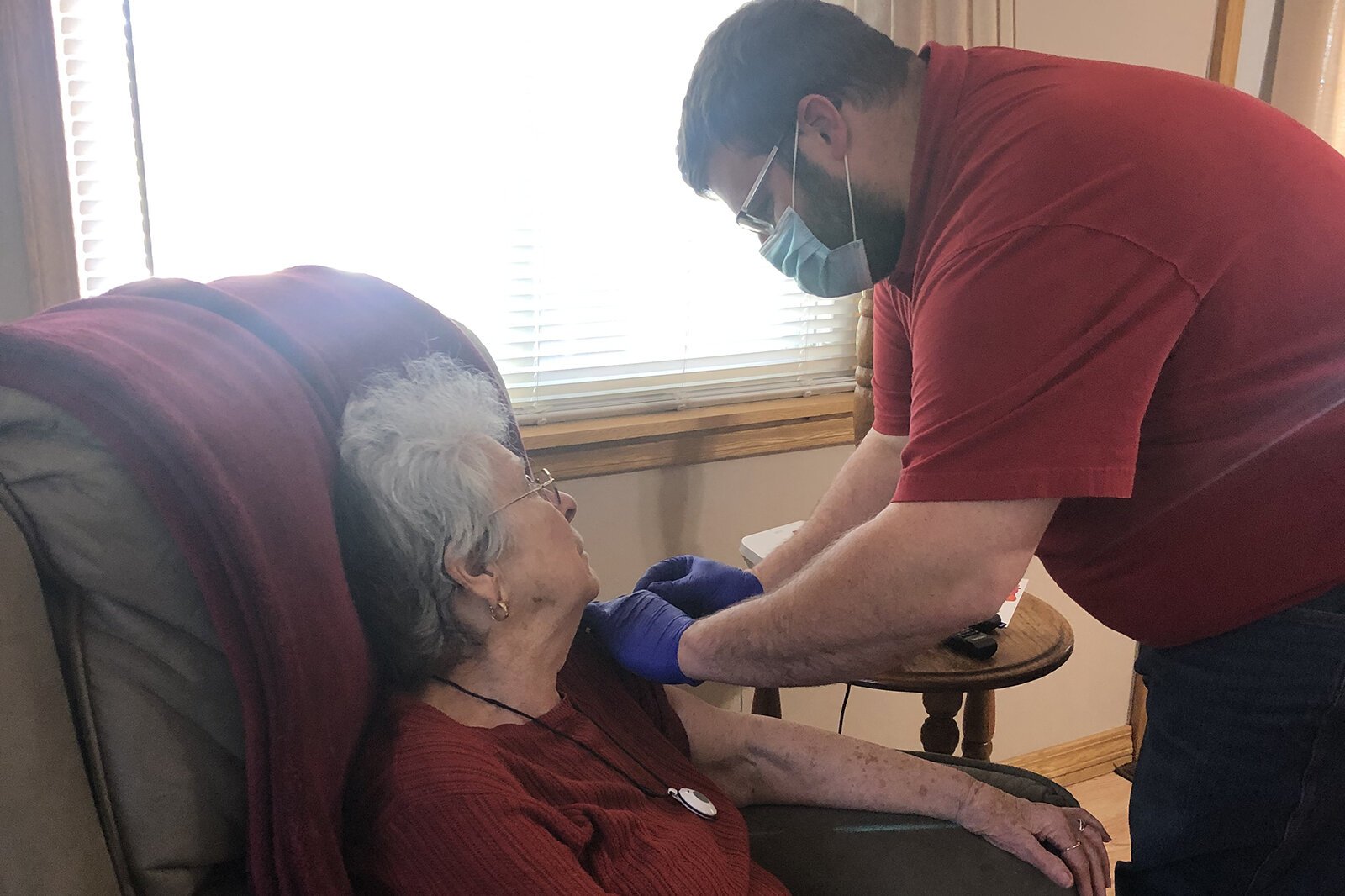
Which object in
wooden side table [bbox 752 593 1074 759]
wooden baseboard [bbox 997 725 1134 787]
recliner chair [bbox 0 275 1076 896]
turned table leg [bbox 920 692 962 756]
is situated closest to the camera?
recliner chair [bbox 0 275 1076 896]

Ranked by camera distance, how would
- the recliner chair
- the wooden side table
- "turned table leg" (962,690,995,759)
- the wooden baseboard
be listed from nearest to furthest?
the recliner chair, the wooden side table, "turned table leg" (962,690,995,759), the wooden baseboard

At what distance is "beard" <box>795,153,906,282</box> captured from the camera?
125 centimetres

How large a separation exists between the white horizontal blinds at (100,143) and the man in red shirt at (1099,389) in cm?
85

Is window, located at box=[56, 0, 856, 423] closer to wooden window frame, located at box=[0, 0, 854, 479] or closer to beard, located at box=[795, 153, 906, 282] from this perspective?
wooden window frame, located at box=[0, 0, 854, 479]

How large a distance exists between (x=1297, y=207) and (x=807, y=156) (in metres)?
0.55

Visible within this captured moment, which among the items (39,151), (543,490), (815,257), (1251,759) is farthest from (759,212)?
(39,151)

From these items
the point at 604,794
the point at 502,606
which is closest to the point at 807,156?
the point at 502,606

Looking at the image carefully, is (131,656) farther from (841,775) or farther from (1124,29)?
(1124,29)

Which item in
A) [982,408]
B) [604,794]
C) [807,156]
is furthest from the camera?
[807,156]

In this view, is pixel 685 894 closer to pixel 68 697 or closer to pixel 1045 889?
pixel 1045 889

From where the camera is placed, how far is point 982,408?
0.98 m

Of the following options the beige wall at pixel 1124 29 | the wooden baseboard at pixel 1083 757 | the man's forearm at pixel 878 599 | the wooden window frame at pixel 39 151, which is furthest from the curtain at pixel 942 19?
the wooden baseboard at pixel 1083 757

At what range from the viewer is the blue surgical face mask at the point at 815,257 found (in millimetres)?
1303

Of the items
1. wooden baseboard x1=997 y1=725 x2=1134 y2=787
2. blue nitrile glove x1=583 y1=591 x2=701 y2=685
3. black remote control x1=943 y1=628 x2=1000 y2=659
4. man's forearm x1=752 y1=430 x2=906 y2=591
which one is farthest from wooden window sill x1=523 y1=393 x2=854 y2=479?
wooden baseboard x1=997 y1=725 x2=1134 y2=787
